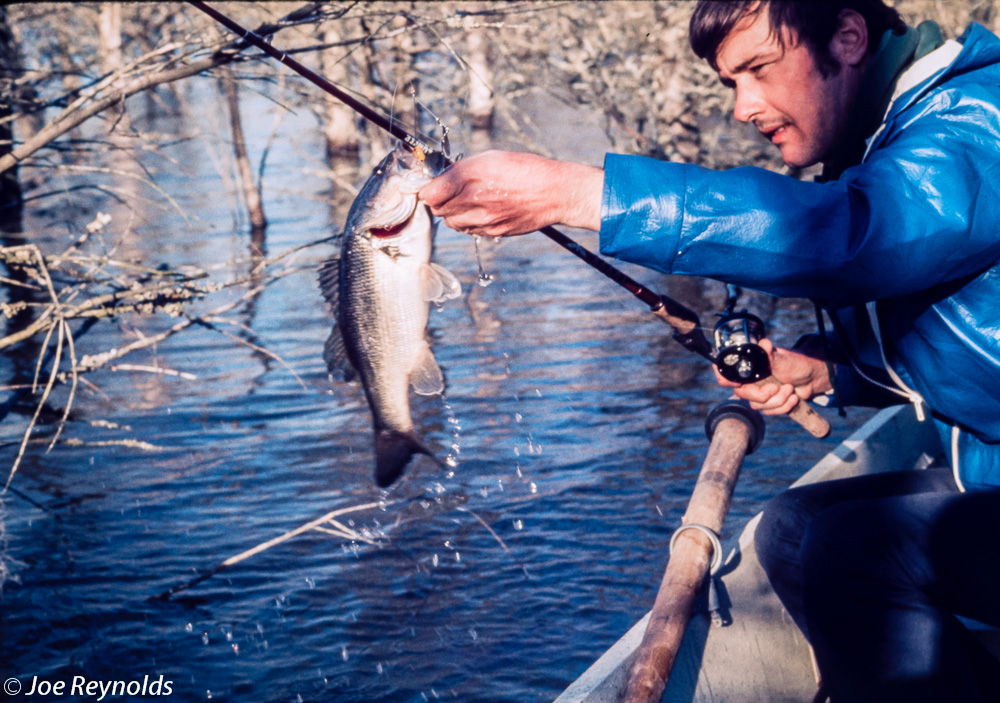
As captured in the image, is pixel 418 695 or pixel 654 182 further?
pixel 418 695

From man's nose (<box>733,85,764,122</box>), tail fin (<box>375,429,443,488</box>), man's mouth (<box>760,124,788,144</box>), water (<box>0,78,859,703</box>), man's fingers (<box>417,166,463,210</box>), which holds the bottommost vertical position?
water (<box>0,78,859,703</box>)

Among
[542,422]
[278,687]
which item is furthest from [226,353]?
[278,687]

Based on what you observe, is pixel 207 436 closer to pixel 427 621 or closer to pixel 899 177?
pixel 427 621

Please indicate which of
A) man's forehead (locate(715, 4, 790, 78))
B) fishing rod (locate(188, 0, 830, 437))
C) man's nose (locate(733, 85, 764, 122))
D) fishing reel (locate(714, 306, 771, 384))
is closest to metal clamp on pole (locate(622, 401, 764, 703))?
fishing rod (locate(188, 0, 830, 437))

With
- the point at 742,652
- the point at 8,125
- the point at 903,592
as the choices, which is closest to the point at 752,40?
the point at 903,592

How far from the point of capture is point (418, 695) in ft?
14.4

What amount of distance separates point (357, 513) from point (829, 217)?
174 inches

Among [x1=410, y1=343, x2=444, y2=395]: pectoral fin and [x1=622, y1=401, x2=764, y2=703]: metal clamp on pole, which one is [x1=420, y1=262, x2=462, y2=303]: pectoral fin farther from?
[x1=622, y1=401, x2=764, y2=703]: metal clamp on pole

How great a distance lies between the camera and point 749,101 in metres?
2.70

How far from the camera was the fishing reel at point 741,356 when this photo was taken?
338 cm

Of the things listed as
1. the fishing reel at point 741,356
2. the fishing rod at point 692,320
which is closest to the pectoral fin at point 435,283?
the fishing rod at point 692,320

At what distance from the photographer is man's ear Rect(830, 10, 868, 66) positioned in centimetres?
259

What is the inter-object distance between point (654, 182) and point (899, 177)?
511 mm

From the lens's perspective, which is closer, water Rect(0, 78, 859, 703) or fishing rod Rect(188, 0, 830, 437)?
fishing rod Rect(188, 0, 830, 437)
